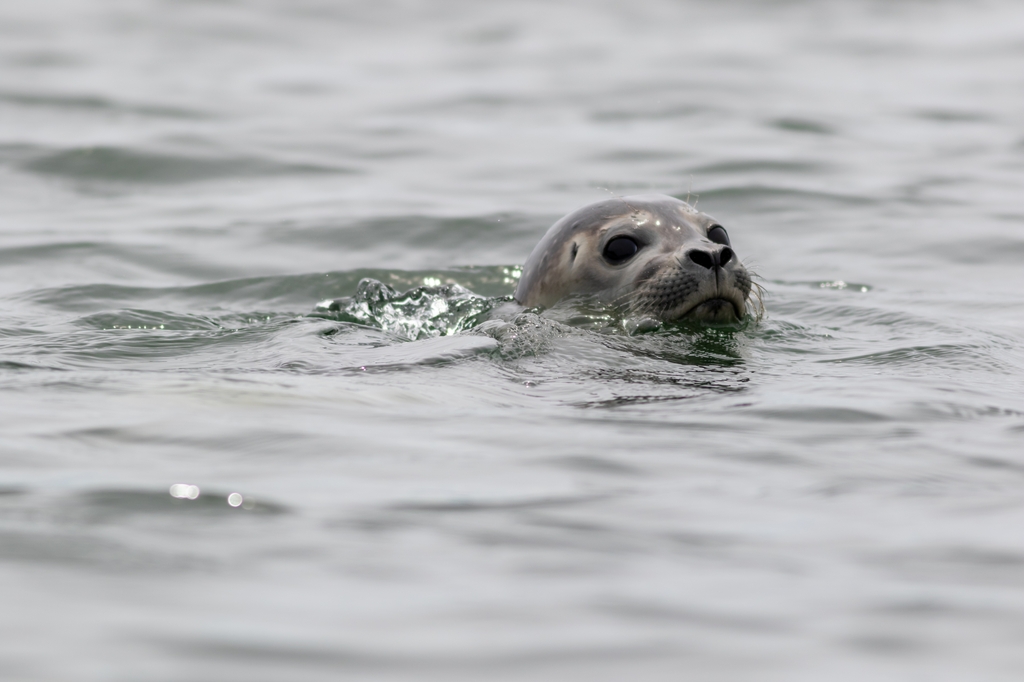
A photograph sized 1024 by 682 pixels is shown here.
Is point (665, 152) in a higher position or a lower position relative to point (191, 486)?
higher

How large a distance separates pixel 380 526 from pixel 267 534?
0.25 metres

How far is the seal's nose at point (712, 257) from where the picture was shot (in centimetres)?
554

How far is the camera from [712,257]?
5.55 m

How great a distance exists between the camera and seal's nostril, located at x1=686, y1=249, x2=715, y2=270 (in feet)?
18.2

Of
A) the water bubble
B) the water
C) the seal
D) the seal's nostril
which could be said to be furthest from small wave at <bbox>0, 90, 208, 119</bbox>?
the water bubble

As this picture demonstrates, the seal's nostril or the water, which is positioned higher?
the seal's nostril

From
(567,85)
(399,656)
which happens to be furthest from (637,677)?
(567,85)

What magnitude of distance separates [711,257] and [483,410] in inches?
63.8

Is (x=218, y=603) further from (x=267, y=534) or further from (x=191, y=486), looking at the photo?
(x=191, y=486)

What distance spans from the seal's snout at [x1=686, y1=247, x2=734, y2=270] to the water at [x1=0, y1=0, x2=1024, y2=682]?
0.31 metres

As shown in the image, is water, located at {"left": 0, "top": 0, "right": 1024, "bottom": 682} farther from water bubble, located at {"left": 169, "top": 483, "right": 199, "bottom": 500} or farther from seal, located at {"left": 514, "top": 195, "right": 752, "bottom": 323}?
seal, located at {"left": 514, "top": 195, "right": 752, "bottom": 323}

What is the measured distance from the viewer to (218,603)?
8.52 ft

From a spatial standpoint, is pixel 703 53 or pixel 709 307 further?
pixel 703 53

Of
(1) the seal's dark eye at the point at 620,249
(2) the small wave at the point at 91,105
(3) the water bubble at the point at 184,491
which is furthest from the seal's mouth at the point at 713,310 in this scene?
(2) the small wave at the point at 91,105
